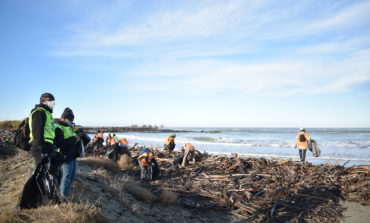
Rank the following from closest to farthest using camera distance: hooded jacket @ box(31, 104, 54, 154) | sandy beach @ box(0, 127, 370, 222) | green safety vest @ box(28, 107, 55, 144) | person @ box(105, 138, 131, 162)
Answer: hooded jacket @ box(31, 104, 54, 154)
green safety vest @ box(28, 107, 55, 144)
sandy beach @ box(0, 127, 370, 222)
person @ box(105, 138, 131, 162)

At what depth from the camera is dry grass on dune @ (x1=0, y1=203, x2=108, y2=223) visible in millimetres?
4051

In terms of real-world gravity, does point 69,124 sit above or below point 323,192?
above

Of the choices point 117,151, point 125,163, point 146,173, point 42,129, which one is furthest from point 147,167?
point 42,129

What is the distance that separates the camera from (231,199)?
24.7 ft

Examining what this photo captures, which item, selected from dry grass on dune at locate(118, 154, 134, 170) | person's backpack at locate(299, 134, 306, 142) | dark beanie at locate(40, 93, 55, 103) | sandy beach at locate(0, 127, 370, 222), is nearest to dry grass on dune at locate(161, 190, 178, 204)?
sandy beach at locate(0, 127, 370, 222)

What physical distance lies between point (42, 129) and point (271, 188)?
21.3 feet

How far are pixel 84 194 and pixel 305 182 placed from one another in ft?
21.2

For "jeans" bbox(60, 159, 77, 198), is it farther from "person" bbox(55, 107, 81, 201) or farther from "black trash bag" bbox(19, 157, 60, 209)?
"black trash bag" bbox(19, 157, 60, 209)

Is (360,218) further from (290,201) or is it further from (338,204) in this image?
(290,201)

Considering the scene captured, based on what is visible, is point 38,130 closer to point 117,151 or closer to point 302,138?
point 117,151

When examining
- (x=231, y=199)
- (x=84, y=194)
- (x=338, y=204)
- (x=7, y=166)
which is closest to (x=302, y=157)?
(x=338, y=204)

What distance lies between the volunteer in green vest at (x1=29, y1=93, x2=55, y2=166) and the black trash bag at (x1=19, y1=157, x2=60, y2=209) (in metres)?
0.16

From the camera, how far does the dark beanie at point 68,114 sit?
5117 mm

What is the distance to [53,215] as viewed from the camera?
412cm
